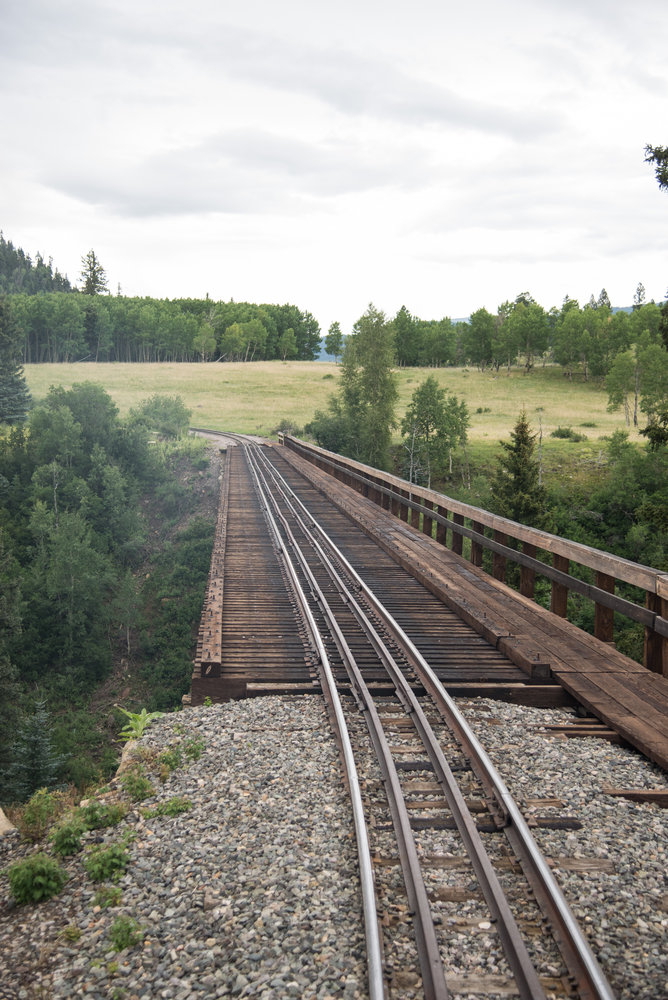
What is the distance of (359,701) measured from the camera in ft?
23.3

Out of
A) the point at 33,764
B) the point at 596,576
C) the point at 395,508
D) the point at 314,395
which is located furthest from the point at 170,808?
the point at 314,395

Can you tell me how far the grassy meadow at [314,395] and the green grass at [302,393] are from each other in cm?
9

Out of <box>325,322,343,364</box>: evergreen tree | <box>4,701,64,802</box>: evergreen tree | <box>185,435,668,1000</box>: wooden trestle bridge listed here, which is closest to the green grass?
<box>325,322,343,364</box>: evergreen tree

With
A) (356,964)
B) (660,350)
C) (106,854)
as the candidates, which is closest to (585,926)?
(356,964)

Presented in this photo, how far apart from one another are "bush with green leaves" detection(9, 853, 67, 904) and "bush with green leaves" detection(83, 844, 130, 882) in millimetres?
206

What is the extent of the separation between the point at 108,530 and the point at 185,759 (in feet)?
111

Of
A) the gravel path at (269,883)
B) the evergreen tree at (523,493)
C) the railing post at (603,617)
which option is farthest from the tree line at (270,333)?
the gravel path at (269,883)

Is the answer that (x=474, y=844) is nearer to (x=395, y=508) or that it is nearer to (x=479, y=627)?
(x=479, y=627)

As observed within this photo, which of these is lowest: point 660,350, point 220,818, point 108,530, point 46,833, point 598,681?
point 108,530

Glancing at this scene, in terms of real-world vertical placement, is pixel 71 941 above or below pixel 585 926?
below

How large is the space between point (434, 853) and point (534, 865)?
65 centimetres

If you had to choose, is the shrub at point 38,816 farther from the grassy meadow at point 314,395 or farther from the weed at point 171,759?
the grassy meadow at point 314,395

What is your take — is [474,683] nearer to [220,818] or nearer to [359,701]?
[359,701]

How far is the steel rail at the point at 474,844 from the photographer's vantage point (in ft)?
11.3
